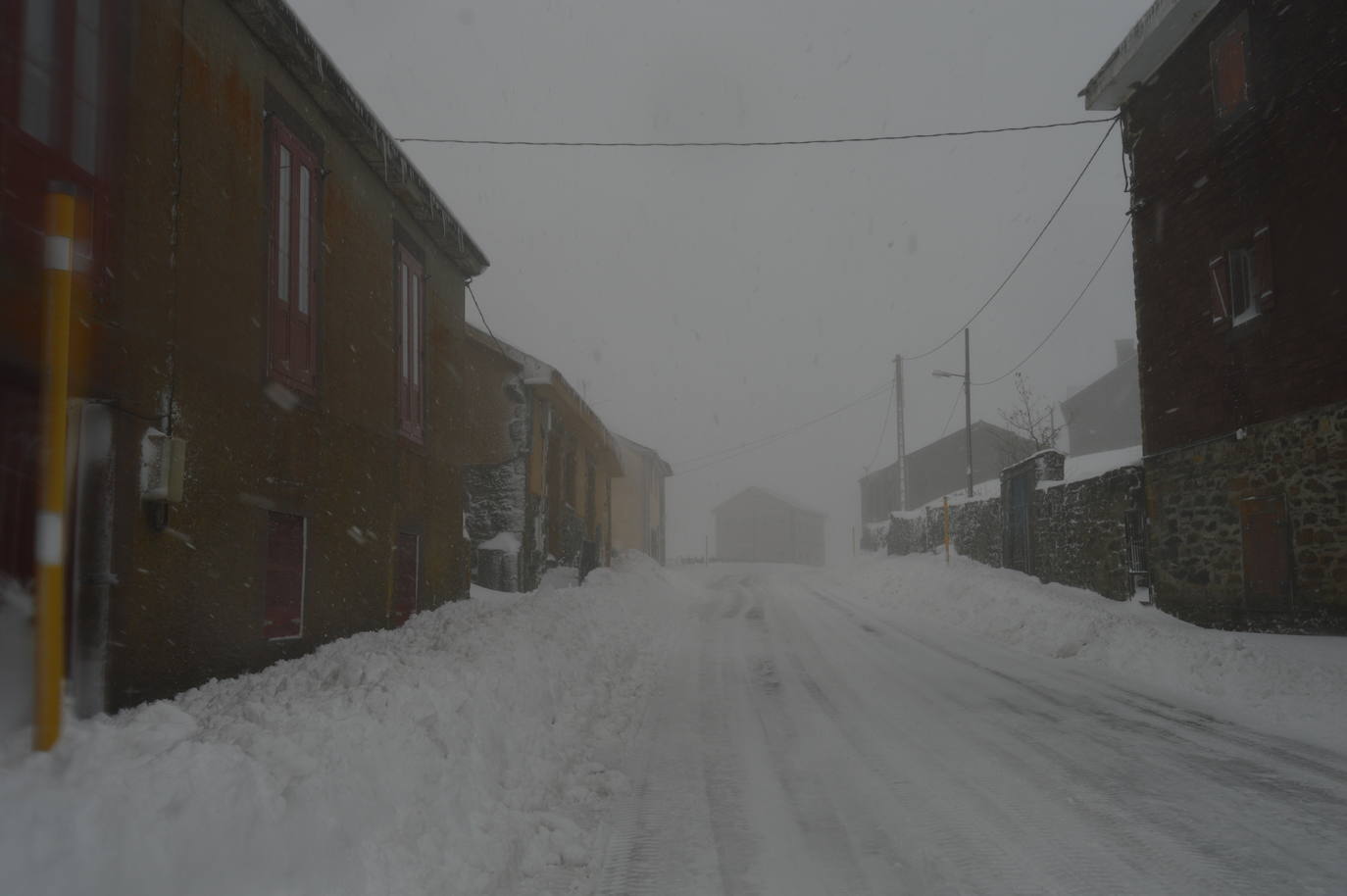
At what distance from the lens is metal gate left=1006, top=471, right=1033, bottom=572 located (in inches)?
803

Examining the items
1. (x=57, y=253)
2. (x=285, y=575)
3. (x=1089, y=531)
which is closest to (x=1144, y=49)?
Result: (x=1089, y=531)

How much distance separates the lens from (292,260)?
7938 millimetres

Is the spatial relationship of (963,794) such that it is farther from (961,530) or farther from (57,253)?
(961,530)

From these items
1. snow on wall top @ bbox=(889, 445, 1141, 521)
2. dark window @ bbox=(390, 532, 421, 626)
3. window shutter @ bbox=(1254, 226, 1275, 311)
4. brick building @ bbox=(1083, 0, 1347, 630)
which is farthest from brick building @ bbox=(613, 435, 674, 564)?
window shutter @ bbox=(1254, 226, 1275, 311)

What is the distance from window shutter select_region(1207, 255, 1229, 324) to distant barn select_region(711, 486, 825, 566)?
223 feet

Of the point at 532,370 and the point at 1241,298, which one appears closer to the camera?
the point at 1241,298

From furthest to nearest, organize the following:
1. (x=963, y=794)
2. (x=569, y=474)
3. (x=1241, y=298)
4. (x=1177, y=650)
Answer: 1. (x=569, y=474)
2. (x=1241, y=298)
3. (x=1177, y=650)
4. (x=963, y=794)

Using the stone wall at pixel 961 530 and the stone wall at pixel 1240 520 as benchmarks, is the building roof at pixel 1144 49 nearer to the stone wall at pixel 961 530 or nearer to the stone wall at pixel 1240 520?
the stone wall at pixel 1240 520

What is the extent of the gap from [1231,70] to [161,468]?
49.7 feet

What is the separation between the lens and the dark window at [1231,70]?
1274cm

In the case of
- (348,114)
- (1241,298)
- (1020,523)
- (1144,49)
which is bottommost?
(1020,523)

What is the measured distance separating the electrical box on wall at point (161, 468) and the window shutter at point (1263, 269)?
13639mm

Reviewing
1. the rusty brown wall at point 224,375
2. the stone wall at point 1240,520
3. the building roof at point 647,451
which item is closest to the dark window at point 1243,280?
the stone wall at point 1240,520

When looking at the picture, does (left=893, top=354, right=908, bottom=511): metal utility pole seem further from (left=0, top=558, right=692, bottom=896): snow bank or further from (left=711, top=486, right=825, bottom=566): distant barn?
(left=711, top=486, right=825, bottom=566): distant barn
